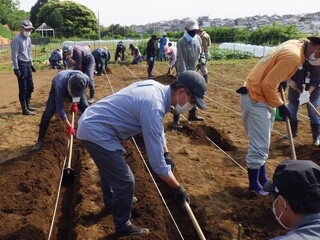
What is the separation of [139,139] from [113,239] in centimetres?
309

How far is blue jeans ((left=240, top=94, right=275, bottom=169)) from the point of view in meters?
3.75

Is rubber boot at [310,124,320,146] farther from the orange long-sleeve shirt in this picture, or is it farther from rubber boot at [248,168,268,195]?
the orange long-sleeve shirt

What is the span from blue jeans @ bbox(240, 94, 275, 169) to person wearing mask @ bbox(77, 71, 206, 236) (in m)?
1.21

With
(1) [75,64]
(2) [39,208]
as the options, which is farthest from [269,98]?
(1) [75,64]

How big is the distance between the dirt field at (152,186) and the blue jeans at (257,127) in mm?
442

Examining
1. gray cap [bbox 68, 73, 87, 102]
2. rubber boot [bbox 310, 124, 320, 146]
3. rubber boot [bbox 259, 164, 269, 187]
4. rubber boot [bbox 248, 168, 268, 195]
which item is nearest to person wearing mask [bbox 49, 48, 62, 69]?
gray cap [bbox 68, 73, 87, 102]

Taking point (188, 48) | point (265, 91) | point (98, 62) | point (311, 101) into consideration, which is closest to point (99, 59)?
point (98, 62)

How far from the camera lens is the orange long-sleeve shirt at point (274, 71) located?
11.3 feet

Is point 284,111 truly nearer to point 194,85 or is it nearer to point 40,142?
point 194,85

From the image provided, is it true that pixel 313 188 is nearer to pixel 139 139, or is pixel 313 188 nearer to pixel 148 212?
pixel 148 212

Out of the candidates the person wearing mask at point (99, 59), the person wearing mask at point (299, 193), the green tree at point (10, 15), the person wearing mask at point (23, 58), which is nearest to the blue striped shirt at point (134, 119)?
the person wearing mask at point (299, 193)

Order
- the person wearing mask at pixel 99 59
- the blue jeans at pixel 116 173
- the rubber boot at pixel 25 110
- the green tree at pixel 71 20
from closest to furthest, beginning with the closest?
1. the blue jeans at pixel 116 173
2. the rubber boot at pixel 25 110
3. the person wearing mask at pixel 99 59
4. the green tree at pixel 71 20

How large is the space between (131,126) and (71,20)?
47.4m

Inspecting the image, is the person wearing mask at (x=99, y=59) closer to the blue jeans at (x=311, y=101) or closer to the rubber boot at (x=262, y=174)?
the blue jeans at (x=311, y=101)
